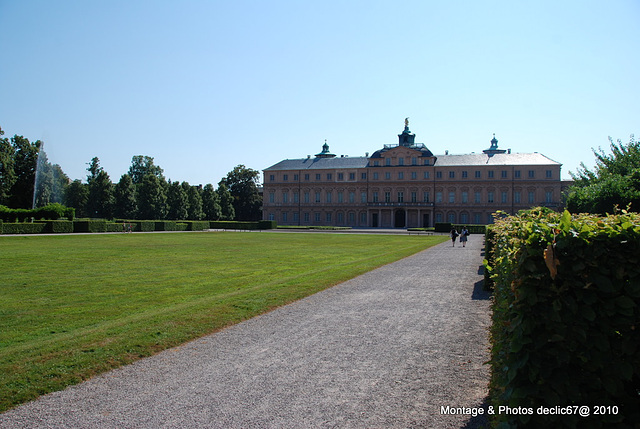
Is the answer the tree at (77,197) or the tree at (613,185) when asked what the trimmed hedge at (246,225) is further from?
the tree at (613,185)

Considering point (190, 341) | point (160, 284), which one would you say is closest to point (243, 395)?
point (190, 341)

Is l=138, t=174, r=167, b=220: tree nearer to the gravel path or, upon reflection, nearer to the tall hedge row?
the gravel path

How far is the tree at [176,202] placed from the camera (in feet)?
256

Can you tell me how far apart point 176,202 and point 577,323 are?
79883 millimetres

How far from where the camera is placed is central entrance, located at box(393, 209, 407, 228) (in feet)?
268

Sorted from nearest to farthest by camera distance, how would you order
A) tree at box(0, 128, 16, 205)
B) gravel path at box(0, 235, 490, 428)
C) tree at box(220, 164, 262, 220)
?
1. gravel path at box(0, 235, 490, 428)
2. tree at box(0, 128, 16, 205)
3. tree at box(220, 164, 262, 220)

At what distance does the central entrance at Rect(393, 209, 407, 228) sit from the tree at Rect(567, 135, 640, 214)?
150 ft

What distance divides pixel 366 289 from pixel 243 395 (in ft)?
24.4

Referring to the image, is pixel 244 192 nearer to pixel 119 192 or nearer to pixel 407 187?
pixel 119 192

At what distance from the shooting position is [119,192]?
249 feet

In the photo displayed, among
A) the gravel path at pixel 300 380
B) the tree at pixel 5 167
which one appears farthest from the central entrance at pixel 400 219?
the gravel path at pixel 300 380

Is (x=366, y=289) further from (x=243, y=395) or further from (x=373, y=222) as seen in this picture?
(x=373, y=222)

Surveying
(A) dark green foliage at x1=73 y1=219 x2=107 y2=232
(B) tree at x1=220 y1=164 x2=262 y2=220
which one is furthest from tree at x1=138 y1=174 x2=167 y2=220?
(A) dark green foliage at x1=73 y1=219 x2=107 y2=232

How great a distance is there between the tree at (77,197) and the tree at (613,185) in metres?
77.7
